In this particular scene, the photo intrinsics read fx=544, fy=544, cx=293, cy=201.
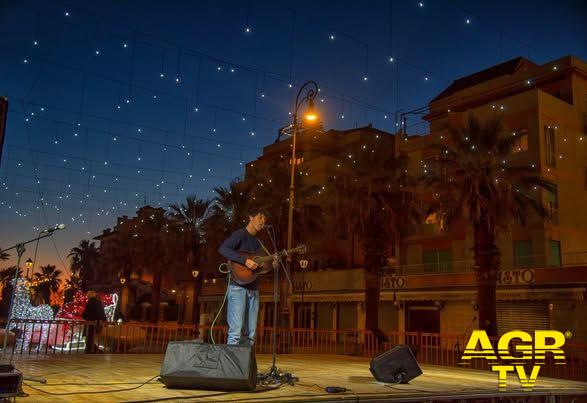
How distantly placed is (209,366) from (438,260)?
28.8 m

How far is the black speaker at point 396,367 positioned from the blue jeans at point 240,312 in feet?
6.91

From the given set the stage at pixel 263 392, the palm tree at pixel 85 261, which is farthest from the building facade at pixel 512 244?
the palm tree at pixel 85 261

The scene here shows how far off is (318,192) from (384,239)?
594cm

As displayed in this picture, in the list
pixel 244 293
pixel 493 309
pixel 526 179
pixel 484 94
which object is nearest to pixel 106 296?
pixel 493 309

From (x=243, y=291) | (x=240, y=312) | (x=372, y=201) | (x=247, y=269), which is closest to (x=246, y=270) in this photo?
(x=247, y=269)

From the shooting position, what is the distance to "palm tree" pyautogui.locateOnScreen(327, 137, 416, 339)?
26.0 meters

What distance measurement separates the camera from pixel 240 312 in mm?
6871

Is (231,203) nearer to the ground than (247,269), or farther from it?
farther from it

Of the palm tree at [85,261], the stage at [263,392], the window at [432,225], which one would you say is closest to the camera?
the stage at [263,392]

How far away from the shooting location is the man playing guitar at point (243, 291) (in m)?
6.86

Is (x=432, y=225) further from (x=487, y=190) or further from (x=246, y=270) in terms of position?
(x=246, y=270)

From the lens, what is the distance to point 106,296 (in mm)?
26266

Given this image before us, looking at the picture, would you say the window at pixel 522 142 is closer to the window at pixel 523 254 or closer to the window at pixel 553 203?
the window at pixel 553 203

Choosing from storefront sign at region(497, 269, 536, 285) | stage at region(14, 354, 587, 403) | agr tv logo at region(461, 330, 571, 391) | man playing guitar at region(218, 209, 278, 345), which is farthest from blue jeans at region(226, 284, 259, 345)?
storefront sign at region(497, 269, 536, 285)
